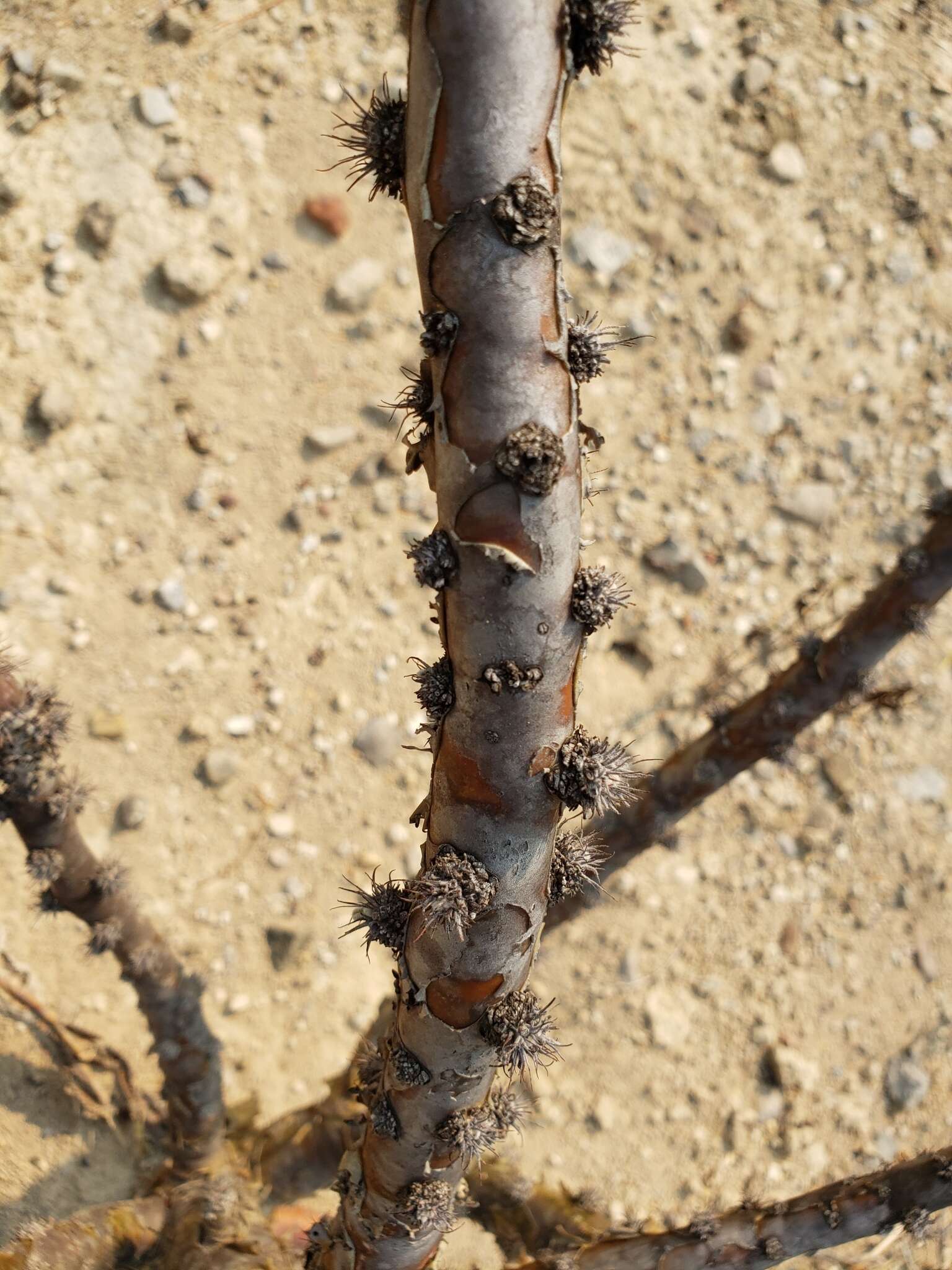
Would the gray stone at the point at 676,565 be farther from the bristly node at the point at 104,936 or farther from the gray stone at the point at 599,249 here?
the bristly node at the point at 104,936

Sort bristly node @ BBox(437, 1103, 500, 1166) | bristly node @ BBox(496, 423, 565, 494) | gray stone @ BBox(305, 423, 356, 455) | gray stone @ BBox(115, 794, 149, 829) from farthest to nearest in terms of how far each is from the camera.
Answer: gray stone @ BBox(305, 423, 356, 455)
gray stone @ BBox(115, 794, 149, 829)
bristly node @ BBox(437, 1103, 500, 1166)
bristly node @ BBox(496, 423, 565, 494)

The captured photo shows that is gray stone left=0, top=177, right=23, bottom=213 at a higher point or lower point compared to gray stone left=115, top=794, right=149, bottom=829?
higher

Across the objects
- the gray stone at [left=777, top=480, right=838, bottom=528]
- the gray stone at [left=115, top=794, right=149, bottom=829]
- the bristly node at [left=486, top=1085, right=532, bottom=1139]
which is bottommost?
the bristly node at [left=486, top=1085, right=532, bottom=1139]

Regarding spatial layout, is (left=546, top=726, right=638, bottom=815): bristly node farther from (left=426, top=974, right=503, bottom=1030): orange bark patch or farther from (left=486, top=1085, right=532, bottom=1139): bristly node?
(left=486, top=1085, right=532, bottom=1139): bristly node

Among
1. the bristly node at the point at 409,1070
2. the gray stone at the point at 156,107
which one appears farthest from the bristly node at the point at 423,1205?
the gray stone at the point at 156,107

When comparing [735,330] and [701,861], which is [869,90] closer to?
[735,330]

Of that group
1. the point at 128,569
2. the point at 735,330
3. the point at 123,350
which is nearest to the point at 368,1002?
the point at 128,569

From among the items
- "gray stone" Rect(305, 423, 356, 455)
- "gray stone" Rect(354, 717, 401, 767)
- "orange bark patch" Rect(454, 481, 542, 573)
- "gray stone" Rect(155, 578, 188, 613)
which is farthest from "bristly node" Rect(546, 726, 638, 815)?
"gray stone" Rect(305, 423, 356, 455)
